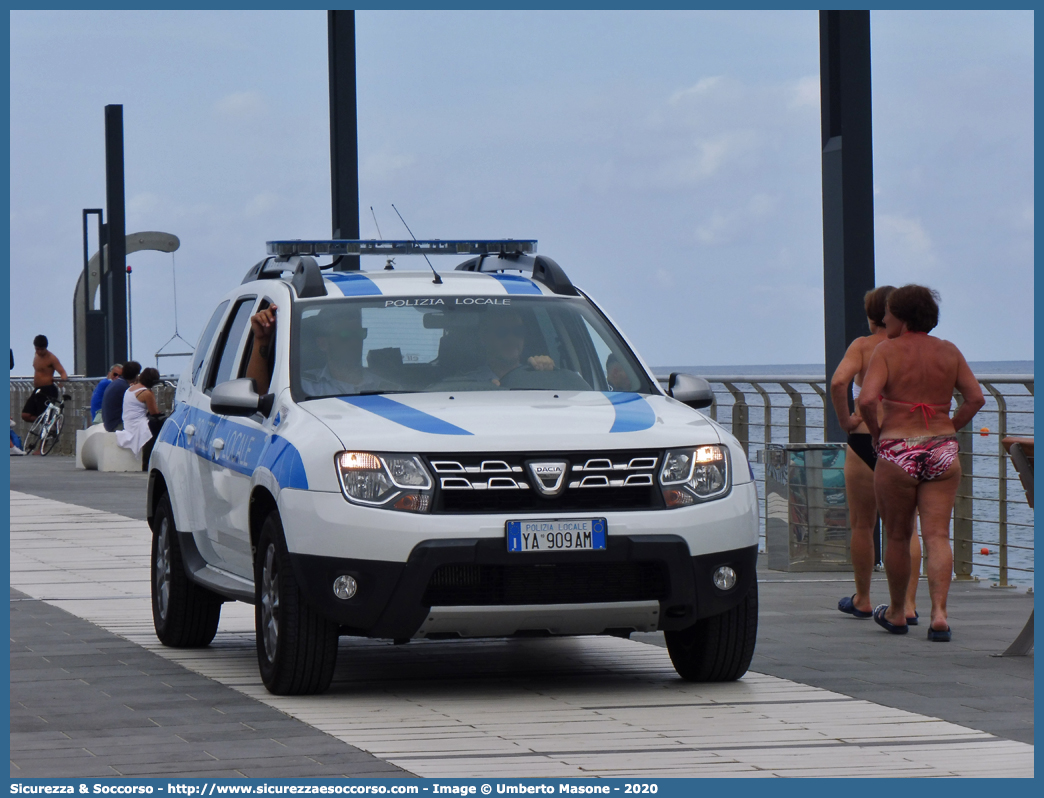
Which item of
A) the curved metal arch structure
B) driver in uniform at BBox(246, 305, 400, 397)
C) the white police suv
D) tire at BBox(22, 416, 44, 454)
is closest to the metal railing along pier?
the white police suv

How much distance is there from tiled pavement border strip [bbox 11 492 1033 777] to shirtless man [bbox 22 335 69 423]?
23242 mm

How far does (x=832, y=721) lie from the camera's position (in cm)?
696

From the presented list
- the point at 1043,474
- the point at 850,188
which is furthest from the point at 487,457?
the point at 850,188

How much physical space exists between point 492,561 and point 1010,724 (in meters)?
1.94

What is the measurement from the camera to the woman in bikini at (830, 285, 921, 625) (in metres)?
9.81

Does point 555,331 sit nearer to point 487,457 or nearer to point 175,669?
point 487,457

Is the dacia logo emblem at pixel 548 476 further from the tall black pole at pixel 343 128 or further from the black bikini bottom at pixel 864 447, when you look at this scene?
the tall black pole at pixel 343 128

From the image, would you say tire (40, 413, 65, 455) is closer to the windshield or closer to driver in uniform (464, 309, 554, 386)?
the windshield

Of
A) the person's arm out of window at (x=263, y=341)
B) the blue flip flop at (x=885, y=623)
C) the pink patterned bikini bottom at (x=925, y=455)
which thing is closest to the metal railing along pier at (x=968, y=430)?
the blue flip flop at (x=885, y=623)

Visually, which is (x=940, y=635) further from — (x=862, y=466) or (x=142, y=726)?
(x=142, y=726)

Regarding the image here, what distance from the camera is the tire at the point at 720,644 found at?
7.76 m

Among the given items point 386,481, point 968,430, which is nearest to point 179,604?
point 386,481

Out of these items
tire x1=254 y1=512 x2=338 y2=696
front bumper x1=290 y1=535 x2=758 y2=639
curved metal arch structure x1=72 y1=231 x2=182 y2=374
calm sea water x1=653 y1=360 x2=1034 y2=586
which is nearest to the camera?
front bumper x1=290 y1=535 x2=758 y2=639

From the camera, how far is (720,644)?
7852 millimetres
